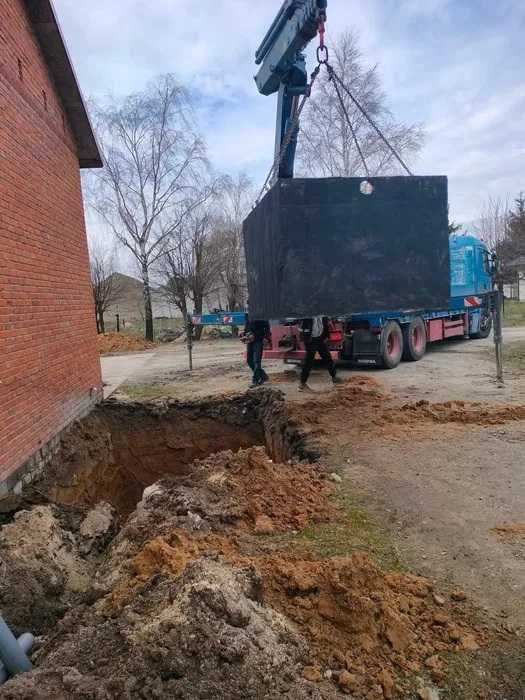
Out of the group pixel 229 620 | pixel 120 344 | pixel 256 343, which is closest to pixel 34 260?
pixel 256 343

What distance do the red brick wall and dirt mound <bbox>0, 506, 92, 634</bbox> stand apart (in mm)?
778

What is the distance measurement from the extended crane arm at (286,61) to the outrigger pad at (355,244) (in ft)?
8.85

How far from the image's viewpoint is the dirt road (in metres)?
3.28

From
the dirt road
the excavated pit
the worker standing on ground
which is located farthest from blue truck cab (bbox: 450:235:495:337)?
the excavated pit

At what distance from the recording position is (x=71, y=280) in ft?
26.0

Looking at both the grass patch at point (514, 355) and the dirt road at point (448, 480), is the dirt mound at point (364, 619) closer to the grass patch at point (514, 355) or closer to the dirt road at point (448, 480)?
the dirt road at point (448, 480)

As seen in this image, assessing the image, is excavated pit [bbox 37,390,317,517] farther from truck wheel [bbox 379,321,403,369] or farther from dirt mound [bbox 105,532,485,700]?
dirt mound [bbox 105,532,485,700]

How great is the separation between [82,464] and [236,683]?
18.6 feet

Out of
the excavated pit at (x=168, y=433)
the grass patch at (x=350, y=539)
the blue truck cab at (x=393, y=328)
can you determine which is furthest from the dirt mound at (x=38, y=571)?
the blue truck cab at (x=393, y=328)

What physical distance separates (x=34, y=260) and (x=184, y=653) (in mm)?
5335

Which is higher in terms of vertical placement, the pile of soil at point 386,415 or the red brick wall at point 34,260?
the red brick wall at point 34,260

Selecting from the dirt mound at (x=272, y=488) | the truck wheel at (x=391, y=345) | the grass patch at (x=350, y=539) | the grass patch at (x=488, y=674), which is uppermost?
the truck wheel at (x=391, y=345)

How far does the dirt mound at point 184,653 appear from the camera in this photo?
2.08m

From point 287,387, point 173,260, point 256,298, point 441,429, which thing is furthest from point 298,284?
point 173,260
